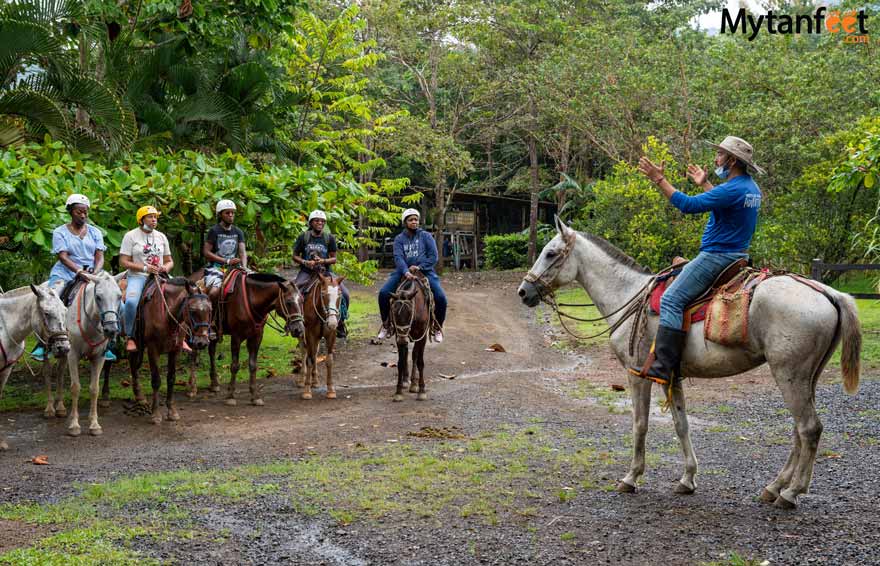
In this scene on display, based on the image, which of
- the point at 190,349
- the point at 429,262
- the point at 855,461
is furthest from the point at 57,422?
the point at 855,461

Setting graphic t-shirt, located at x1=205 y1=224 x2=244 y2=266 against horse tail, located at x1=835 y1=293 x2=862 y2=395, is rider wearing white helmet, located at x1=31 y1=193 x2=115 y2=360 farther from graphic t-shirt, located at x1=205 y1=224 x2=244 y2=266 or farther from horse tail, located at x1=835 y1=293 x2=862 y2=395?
horse tail, located at x1=835 y1=293 x2=862 y2=395

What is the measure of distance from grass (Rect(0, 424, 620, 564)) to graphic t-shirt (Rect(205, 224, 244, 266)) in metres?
4.84

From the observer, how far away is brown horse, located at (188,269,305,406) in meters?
11.9

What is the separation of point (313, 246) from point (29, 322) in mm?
4641

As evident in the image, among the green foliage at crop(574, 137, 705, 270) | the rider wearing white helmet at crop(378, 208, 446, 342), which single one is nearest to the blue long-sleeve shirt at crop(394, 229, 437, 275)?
the rider wearing white helmet at crop(378, 208, 446, 342)

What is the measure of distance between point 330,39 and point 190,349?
932cm

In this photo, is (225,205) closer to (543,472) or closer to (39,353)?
(39,353)

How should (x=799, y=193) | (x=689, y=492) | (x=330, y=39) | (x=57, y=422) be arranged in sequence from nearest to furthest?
(x=689, y=492), (x=57, y=422), (x=330, y=39), (x=799, y=193)

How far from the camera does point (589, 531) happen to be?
20.3ft

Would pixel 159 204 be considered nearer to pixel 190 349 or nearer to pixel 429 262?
pixel 190 349

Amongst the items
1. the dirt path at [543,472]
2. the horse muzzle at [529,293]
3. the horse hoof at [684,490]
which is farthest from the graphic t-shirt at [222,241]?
the horse hoof at [684,490]

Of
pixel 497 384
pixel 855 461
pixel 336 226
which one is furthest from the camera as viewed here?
pixel 336 226

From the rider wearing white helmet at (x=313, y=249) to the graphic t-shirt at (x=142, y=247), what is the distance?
2.27m

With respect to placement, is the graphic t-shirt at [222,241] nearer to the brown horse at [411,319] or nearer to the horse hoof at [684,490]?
the brown horse at [411,319]
